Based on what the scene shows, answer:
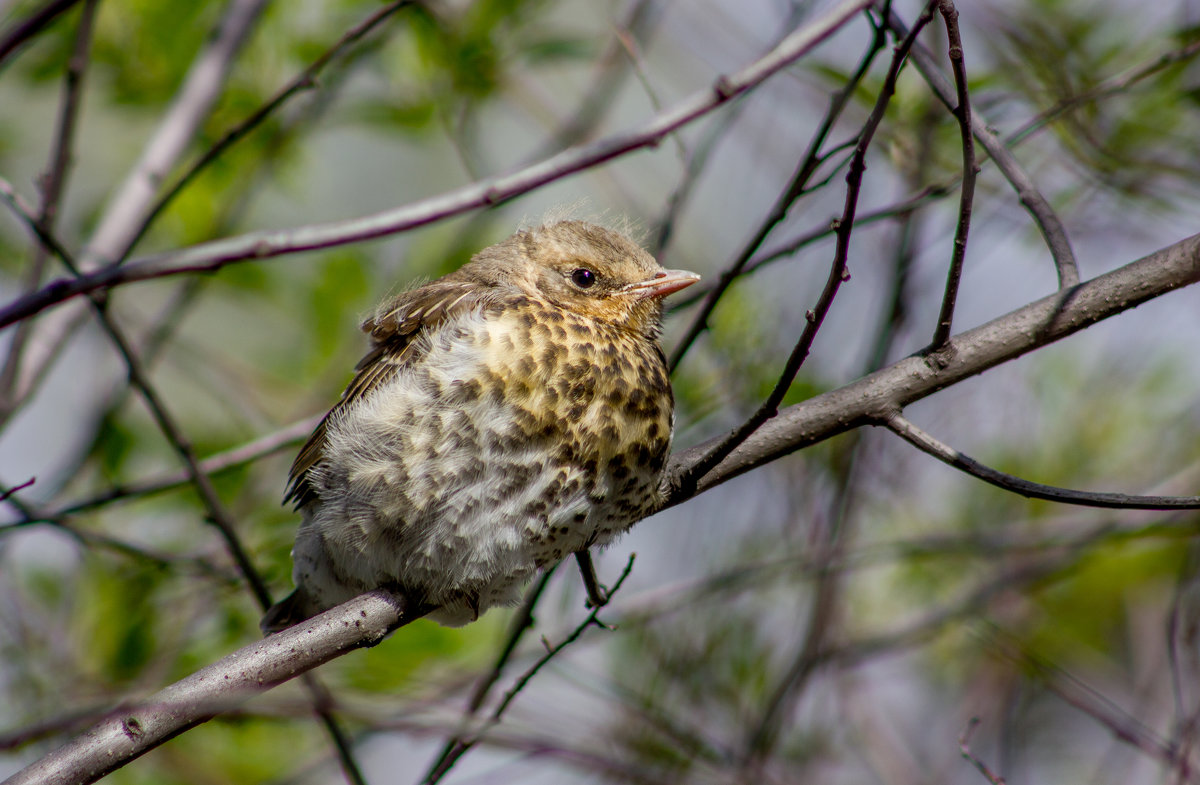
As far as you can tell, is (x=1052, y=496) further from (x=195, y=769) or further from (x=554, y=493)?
(x=195, y=769)

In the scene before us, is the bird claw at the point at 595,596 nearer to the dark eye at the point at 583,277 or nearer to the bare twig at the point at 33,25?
the dark eye at the point at 583,277

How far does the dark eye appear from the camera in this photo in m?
3.64

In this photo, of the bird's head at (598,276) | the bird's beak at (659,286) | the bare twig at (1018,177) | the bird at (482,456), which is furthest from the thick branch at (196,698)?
the bare twig at (1018,177)

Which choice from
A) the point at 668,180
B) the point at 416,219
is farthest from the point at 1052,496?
the point at 668,180

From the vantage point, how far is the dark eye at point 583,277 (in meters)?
3.64

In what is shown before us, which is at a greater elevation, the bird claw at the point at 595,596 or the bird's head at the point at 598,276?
the bird's head at the point at 598,276

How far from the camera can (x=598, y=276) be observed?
3645 millimetres

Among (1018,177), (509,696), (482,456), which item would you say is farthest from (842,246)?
(509,696)

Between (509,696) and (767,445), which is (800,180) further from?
(509,696)

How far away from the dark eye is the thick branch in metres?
1.33

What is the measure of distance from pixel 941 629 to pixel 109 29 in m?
4.42

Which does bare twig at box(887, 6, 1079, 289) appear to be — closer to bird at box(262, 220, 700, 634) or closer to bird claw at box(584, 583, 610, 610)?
bird at box(262, 220, 700, 634)

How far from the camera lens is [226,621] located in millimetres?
4402

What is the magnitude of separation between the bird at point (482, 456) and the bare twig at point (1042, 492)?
0.77m
